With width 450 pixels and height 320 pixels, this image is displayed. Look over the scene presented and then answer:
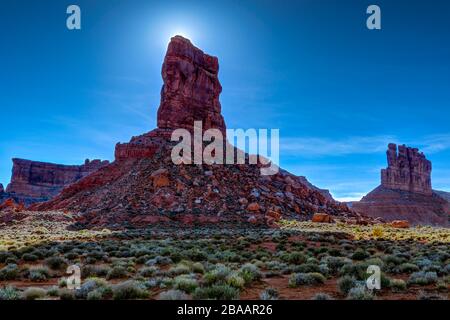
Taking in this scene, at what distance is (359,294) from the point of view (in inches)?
351

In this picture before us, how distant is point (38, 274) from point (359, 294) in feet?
34.1

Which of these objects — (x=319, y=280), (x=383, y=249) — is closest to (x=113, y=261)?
(x=319, y=280)

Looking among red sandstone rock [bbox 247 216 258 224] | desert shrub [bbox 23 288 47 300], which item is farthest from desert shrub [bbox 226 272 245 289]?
red sandstone rock [bbox 247 216 258 224]

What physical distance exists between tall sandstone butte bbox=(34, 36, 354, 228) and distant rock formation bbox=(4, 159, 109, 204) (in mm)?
69123

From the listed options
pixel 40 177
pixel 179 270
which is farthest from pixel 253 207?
pixel 40 177

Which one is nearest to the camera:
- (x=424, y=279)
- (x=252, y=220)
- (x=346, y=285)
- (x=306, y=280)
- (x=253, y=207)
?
(x=346, y=285)

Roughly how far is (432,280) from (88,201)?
157ft

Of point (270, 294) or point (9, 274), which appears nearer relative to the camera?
point (270, 294)

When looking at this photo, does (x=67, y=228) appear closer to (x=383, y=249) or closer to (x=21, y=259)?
(x=21, y=259)

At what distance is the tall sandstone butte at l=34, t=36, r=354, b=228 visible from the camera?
45469mm

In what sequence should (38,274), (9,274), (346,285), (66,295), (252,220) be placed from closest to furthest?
(66,295)
(346,285)
(38,274)
(9,274)
(252,220)

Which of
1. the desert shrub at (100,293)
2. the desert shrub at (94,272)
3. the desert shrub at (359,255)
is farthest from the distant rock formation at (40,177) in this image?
the desert shrub at (100,293)

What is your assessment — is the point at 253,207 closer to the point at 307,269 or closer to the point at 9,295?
the point at 307,269

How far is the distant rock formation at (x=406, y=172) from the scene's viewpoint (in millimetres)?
141875
